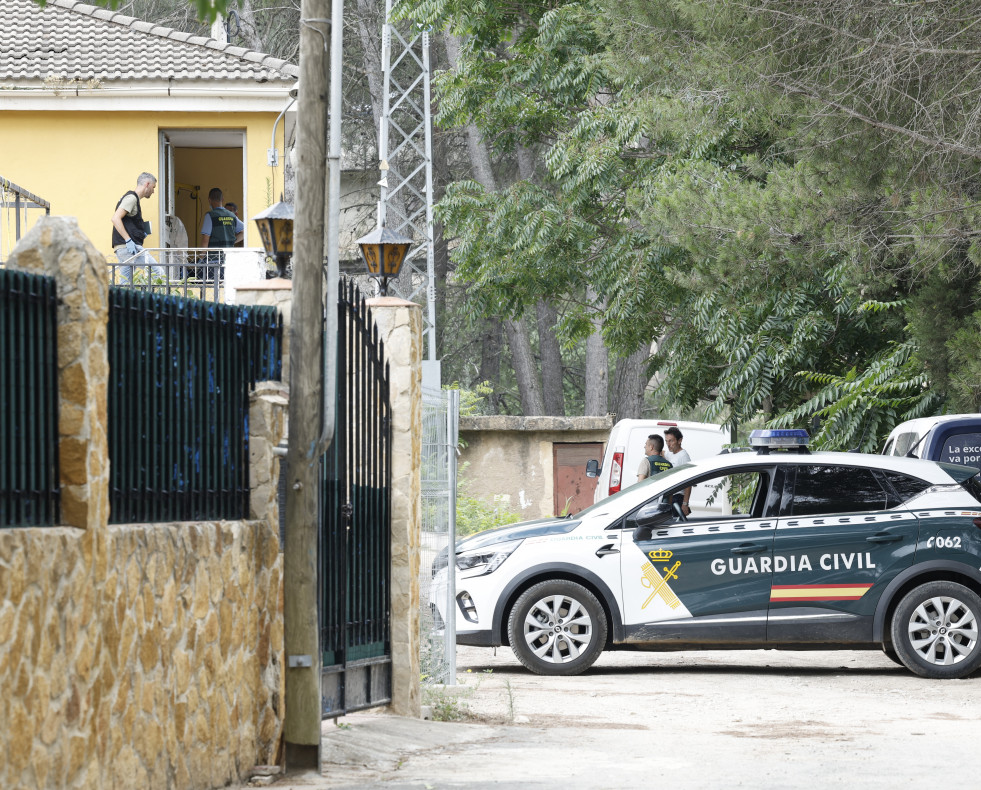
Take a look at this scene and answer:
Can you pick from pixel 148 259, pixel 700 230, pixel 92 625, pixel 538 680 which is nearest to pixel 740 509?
pixel 700 230

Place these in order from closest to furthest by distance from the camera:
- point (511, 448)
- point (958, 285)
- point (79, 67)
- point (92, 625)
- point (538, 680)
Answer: point (92, 625)
point (538, 680)
point (958, 285)
point (79, 67)
point (511, 448)

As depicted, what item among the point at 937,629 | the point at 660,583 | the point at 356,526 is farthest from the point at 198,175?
the point at 356,526

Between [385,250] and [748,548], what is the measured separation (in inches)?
170

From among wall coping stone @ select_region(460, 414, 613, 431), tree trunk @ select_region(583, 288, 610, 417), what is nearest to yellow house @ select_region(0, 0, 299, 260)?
wall coping stone @ select_region(460, 414, 613, 431)

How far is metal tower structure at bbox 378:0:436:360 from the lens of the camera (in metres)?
26.3

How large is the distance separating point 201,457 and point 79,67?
13914 mm

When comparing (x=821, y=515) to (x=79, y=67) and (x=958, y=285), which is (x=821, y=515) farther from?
(x=79, y=67)

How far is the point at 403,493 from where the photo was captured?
30.6 ft

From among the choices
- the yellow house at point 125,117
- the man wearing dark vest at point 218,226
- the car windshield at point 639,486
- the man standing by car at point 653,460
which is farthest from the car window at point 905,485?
the yellow house at point 125,117

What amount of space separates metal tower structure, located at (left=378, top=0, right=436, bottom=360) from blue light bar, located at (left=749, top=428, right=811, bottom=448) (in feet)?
33.4

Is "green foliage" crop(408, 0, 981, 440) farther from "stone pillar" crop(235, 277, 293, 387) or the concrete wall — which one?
"stone pillar" crop(235, 277, 293, 387)

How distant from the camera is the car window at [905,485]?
38.3 feet

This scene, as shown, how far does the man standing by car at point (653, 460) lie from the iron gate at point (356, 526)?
7.29 m

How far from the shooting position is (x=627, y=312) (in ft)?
69.4
